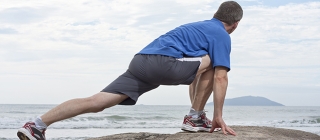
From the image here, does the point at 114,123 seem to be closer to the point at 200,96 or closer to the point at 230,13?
the point at 200,96

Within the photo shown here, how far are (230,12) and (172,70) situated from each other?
2.83 feet

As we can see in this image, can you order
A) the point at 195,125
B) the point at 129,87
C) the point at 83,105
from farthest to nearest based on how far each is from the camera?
the point at 195,125
the point at 129,87
the point at 83,105

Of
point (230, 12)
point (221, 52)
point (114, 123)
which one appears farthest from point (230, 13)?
point (114, 123)

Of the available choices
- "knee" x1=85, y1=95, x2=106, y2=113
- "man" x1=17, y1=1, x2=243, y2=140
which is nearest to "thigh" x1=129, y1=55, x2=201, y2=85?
"man" x1=17, y1=1, x2=243, y2=140

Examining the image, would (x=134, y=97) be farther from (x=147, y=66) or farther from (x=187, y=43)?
(x=187, y=43)

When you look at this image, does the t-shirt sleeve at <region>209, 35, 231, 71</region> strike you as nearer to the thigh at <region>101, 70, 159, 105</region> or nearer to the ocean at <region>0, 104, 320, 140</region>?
the thigh at <region>101, 70, 159, 105</region>

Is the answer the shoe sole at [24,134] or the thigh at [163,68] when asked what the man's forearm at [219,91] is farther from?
the shoe sole at [24,134]

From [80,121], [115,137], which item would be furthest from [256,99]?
[115,137]

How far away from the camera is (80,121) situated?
61.6 feet

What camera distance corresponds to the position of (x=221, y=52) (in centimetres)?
435

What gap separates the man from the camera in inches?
167

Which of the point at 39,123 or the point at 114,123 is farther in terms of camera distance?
the point at 114,123

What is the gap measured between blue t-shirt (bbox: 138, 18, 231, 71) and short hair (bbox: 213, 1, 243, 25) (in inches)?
7.3

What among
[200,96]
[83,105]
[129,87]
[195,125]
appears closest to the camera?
[83,105]
